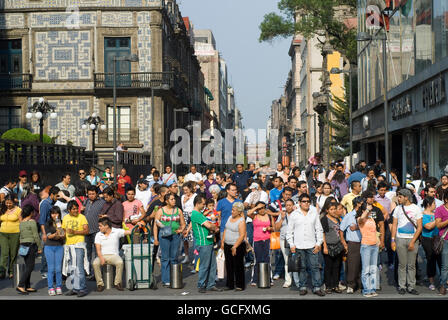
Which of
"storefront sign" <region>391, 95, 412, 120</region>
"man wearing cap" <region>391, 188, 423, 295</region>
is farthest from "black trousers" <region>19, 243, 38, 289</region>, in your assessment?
"storefront sign" <region>391, 95, 412, 120</region>

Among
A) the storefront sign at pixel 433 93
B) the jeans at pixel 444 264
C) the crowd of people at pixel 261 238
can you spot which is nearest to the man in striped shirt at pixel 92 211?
the crowd of people at pixel 261 238

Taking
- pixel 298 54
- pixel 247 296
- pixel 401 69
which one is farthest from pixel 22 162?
pixel 298 54

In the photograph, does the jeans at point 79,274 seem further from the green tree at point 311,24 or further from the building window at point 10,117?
the building window at point 10,117

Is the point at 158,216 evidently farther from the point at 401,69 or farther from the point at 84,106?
the point at 84,106

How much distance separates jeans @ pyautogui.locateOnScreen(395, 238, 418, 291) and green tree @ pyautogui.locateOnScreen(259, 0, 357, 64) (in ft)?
113

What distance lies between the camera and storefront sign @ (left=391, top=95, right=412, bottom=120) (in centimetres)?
2811

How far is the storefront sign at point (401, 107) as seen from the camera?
28109mm

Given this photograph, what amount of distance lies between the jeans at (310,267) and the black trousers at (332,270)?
0.28 meters

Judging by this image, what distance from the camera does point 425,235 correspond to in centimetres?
1306

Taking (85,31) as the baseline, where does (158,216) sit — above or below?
below

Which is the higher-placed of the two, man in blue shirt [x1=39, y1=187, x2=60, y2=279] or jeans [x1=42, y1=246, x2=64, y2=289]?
man in blue shirt [x1=39, y1=187, x2=60, y2=279]

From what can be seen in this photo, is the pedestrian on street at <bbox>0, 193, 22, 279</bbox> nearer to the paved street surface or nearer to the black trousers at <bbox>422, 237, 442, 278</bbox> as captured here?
the paved street surface
